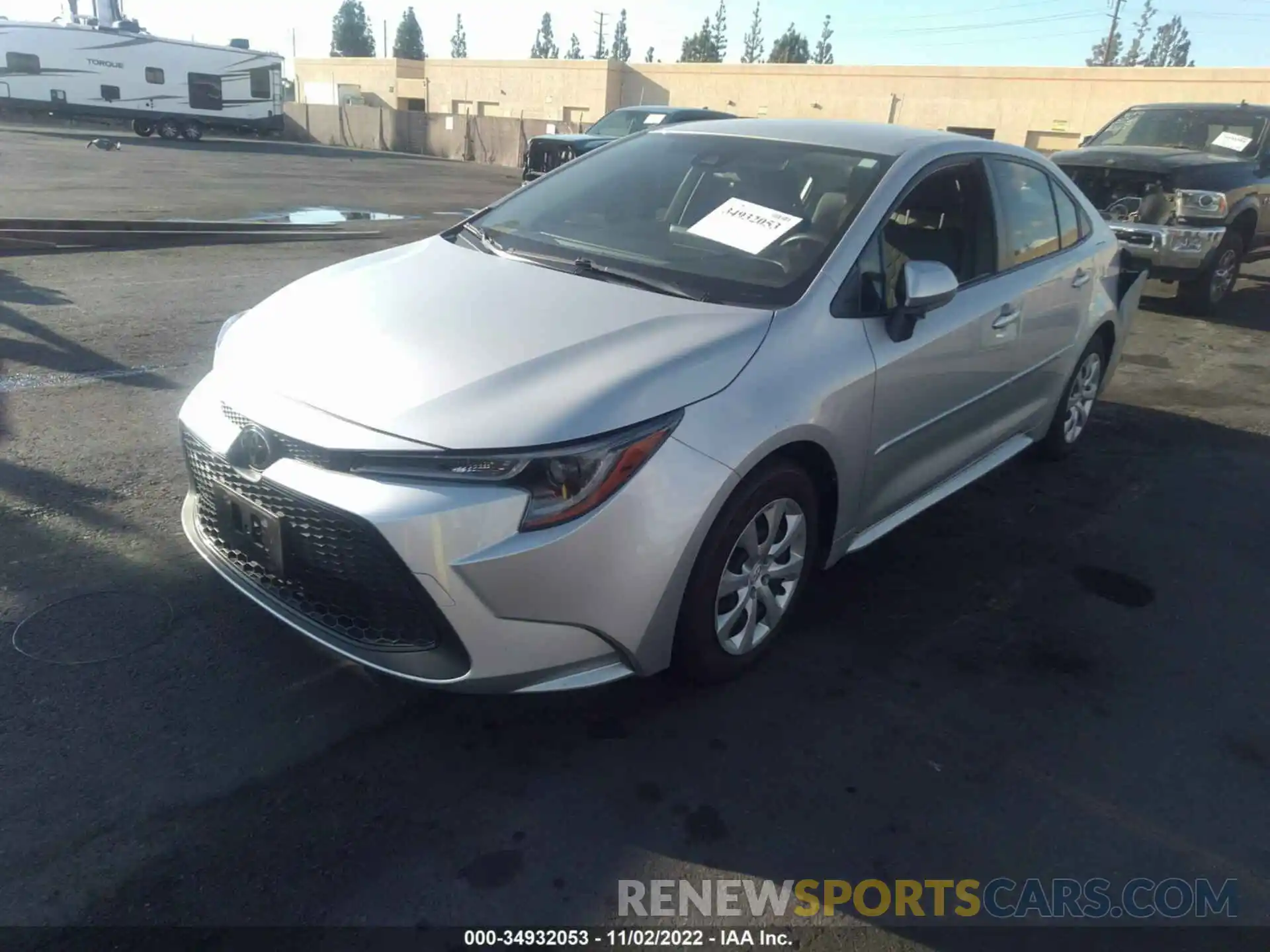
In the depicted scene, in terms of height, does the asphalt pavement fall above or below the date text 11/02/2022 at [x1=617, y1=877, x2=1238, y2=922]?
above

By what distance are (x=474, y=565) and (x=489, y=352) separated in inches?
27.2

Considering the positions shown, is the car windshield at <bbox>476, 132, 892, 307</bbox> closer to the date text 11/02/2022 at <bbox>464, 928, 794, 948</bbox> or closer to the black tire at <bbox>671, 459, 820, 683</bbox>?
the black tire at <bbox>671, 459, 820, 683</bbox>

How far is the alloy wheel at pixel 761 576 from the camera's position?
294 cm

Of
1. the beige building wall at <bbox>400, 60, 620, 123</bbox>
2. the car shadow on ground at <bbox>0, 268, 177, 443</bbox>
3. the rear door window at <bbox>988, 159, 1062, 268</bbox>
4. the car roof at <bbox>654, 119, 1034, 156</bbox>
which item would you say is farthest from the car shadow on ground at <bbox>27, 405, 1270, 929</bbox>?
the beige building wall at <bbox>400, 60, 620, 123</bbox>

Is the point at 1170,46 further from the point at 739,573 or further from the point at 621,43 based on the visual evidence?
the point at 739,573

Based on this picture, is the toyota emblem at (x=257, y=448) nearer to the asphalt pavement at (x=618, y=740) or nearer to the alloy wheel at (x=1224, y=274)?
the asphalt pavement at (x=618, y=740)

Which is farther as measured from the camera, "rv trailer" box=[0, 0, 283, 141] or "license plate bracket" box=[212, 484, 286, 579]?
"rv trailer" box=[0, 0, 283, 141]

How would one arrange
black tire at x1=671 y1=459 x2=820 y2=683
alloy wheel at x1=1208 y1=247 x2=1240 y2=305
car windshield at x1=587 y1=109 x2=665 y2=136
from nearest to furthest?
black tire at x1=671 y1=459 x2=820 y2=683 → alloy wheel at x1=1208 y1=247 x2=1240 y2=305 → car windshield at x1=587 y1=109 x2=665 y2=136

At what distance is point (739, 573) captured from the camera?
296cm

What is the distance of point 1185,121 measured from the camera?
1049cm

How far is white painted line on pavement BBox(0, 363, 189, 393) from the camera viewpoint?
17.3 feet

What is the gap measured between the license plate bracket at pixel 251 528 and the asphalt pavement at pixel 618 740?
1.46 feet

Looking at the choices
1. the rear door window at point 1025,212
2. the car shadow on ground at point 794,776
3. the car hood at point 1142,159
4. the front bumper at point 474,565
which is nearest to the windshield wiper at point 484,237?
the front bumper at point 474,565

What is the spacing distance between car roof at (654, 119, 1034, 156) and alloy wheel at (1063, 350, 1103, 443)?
1.40 m
